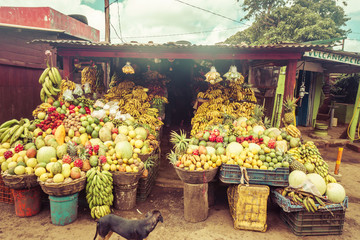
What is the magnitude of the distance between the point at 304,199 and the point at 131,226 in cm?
281

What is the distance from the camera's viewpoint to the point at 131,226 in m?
2.78

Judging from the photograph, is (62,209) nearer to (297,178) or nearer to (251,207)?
(251,207)

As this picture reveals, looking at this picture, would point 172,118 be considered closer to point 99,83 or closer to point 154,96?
point 154,96

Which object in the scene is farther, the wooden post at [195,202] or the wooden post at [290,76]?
the wooden post at [290,76]

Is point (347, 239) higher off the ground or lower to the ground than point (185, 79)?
lower

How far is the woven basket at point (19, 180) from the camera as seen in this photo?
3.74 m

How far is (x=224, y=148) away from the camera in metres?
4.68

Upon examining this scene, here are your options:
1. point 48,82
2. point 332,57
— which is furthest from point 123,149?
point 332,57

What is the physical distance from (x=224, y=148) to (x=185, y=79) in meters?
7.88

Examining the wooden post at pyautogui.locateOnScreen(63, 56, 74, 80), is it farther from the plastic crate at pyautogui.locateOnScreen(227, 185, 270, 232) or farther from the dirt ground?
the plastic crate at pyautogui.locateOnScreen(227, 185, 270, 232)

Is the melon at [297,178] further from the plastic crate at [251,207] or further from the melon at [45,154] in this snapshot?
the melon at [45,154]

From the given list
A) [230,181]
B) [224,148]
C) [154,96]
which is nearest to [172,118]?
[154,96]

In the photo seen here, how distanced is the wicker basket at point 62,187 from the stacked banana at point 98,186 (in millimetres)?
177

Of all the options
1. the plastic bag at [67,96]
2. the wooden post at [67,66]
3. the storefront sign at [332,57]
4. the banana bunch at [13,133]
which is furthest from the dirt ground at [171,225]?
the storefront sign at [332,57]
